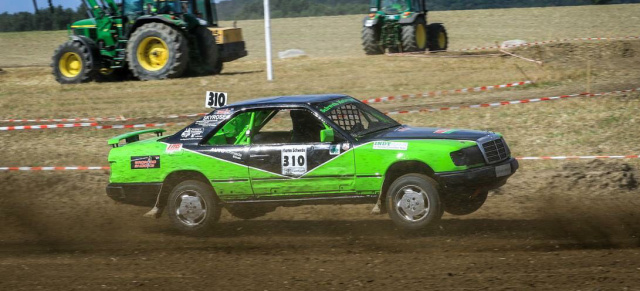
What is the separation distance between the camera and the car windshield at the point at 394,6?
2586 centimetres

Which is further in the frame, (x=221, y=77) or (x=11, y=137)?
(x=221, y=77)

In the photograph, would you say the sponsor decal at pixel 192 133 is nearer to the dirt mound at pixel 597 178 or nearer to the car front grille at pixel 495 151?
the car front grille at pixel 495 151

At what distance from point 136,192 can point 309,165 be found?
2018mm

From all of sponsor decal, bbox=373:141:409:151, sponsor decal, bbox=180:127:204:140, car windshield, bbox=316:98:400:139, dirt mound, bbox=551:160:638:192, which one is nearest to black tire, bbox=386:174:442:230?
sponsor decal, bbox=373:141:409:151

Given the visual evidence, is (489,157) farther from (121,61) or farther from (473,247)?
(121,61)

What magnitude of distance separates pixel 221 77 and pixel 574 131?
1049 centimetres

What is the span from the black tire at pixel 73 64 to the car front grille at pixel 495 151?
1433cm

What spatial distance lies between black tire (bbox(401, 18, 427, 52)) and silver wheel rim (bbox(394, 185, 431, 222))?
675 inches

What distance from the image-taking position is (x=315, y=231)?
8516mm

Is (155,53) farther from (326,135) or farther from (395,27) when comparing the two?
(326,135)

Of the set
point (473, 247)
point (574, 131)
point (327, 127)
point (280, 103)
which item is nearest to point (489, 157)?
point (473, 247)

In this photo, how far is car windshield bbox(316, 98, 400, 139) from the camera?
8395mm

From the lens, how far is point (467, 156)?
7738mm

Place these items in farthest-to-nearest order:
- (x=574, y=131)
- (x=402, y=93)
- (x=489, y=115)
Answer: (x=402, y=93) → (x=489, y=115) → (x=574, y=131)
